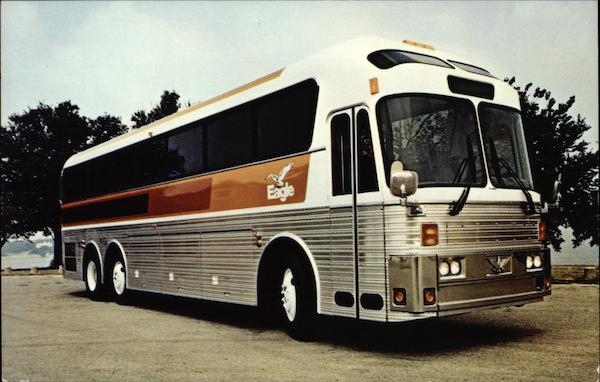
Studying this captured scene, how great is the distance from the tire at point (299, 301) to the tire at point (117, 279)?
6279 mm

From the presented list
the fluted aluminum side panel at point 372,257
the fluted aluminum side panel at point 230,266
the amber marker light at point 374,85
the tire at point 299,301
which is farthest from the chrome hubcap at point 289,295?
the amber marker light at point 374,85

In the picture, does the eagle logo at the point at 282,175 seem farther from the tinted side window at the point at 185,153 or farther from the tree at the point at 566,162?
the tree at the point at 566,162

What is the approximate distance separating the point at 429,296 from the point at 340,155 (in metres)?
2.00

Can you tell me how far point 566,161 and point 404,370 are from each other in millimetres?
23907

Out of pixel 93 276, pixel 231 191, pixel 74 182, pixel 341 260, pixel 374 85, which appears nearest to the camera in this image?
pixel 374 85

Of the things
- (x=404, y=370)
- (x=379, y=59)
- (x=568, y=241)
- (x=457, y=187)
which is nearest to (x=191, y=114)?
(x=379, y=59)

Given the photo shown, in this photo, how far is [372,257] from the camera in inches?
272

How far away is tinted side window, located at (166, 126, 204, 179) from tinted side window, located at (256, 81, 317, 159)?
1981mm

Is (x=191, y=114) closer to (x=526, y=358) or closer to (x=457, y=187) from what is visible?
(x=457, y=187)

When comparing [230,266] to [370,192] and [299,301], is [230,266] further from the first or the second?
[370,192]

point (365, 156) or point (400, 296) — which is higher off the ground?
point (365, 156)

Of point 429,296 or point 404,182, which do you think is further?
point 429,296

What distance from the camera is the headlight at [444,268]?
6.64 m

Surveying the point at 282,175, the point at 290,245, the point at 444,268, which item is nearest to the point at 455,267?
the point at 444,268
